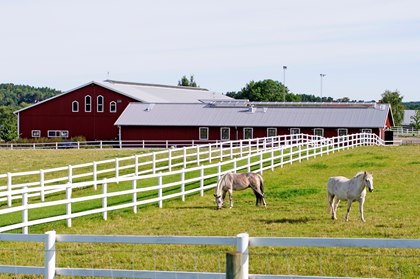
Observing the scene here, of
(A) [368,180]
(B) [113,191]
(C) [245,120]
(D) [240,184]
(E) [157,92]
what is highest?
(E) [157,92]

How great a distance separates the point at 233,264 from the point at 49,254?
9.25ft

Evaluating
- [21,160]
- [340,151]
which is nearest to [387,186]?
[340,151]

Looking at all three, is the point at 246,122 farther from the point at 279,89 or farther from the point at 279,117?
the point at 279,89

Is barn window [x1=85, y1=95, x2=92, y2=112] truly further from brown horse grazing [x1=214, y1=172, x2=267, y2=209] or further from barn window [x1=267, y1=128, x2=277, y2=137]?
brown horse grazing [x1=214, y1=172, x2=267, y2=209]

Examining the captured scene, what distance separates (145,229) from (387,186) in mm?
10619

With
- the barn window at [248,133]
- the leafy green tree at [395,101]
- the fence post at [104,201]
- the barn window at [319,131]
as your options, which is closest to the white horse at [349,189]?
the fence post at [104,201]

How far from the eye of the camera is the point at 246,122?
67.3 metres

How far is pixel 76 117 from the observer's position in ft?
249

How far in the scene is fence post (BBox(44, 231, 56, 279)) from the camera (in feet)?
32.1

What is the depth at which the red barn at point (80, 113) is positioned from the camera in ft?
246

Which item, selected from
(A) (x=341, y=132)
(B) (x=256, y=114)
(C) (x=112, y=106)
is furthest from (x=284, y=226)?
(C) (x=112, y=106)

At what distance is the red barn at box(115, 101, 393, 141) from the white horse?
153 feet

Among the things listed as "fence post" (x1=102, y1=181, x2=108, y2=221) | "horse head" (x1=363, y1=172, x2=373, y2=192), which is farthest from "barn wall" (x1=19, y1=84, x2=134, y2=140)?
"horse head" (x1=363, y1=172, x2=373, y2=192)

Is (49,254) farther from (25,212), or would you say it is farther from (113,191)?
(113,191)
